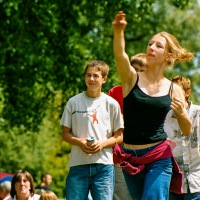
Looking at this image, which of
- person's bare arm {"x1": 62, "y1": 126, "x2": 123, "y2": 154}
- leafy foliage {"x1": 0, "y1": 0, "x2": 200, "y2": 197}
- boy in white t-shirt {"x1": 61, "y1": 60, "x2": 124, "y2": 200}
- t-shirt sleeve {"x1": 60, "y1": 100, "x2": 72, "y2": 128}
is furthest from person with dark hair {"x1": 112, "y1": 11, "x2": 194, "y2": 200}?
leafy foliage {"x1": 0, "y1": 0, "x2": 200, "y2": 197}

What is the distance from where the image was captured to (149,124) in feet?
24.6

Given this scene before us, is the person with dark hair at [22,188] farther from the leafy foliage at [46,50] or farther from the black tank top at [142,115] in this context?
the leafy foliage at [46,50]

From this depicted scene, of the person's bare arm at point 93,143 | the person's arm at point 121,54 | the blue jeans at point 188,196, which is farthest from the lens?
the blue jeans at point 188,196

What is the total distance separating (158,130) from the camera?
7.56 m

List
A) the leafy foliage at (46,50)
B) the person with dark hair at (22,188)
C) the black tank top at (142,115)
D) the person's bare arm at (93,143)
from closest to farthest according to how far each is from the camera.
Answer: the black tank top at (142,115)
the person's bare arm at (93,143)
the person with dark hair at (22,188)
the leafy foliage at (46,50)

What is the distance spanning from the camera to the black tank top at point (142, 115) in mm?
7441

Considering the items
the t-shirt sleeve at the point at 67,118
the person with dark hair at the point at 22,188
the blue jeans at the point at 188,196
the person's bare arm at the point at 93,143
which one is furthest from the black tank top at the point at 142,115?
the person with dark hair at the point at 22,188

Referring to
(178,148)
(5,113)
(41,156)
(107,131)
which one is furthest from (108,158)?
(41,156)

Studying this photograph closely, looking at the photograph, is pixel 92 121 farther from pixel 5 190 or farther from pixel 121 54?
pixel 5 190

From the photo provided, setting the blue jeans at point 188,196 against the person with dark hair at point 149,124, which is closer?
the person with dark hair at point 149,124

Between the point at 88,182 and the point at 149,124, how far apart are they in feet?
4.20

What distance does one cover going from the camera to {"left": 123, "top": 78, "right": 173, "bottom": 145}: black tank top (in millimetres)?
7441

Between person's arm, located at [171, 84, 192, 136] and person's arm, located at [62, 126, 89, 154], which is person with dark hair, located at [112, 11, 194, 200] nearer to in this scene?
person's arm, located at [171, 84, 192, 136]

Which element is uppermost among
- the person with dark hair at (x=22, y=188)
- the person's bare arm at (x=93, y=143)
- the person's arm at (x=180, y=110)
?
the person's arm at (x=180, y=110)
